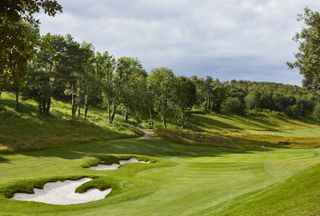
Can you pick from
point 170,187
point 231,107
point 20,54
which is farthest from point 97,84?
point 231,107

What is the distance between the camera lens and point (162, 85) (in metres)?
121

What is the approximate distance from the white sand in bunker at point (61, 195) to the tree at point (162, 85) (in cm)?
8991

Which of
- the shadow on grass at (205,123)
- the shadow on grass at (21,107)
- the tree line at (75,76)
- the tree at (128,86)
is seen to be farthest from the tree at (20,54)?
the shadow on grass at (205,123)

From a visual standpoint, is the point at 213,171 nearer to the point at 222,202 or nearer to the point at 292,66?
the point at 222,202

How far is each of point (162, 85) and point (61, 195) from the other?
9187cm

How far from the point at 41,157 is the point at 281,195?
1399 inches

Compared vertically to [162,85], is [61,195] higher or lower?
lower

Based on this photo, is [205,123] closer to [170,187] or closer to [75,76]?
[75,76]


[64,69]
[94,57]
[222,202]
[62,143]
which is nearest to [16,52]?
[222,202]

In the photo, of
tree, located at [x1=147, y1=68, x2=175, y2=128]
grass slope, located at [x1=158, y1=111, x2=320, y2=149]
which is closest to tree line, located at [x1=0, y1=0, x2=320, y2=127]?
tree, located at [x1=147, y1=68, x2=175, y2=128]

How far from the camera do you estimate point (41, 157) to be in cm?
4819

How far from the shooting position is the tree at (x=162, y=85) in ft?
398

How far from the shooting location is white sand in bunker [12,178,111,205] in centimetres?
2895

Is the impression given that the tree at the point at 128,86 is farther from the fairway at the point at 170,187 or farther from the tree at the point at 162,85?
the fairway at the point at 170,187
